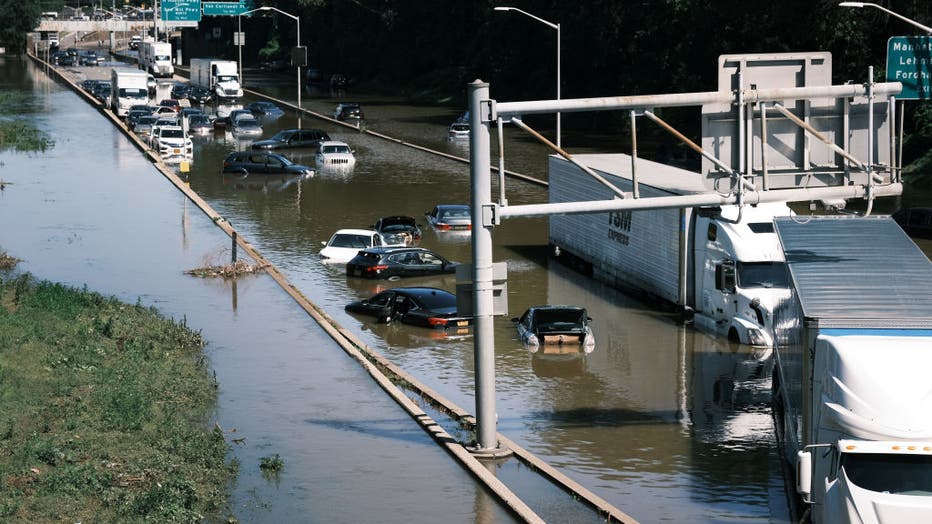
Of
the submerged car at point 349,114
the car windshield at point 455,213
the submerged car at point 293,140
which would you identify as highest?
the submerged car at point 349,114

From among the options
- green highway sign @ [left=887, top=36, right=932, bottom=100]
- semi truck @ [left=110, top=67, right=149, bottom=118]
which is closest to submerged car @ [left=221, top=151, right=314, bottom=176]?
semi truck @ [left=110, top=67, right=149, bottom=118]

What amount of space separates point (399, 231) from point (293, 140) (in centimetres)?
3488

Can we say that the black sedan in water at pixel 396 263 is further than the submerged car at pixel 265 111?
No

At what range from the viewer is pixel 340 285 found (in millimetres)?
44781

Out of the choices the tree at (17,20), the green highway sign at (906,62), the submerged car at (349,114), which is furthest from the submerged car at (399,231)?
the tree at (17,20)

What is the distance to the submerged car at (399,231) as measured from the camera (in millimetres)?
50625

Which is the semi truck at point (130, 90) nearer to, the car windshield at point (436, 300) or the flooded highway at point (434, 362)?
the flooded highway at point (434, 362)

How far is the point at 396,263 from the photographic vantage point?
4497 cm

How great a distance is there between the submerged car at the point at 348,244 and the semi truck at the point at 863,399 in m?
27.1

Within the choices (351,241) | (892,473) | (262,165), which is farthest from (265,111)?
(892,473)

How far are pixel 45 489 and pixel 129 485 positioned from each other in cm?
134

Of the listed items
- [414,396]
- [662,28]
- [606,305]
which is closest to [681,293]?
[606,305]

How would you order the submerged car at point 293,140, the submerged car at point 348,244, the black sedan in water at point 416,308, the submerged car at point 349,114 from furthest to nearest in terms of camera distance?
the submerged car at point 349,114, the submerged car at point 293,140, the submerged car at point 348,244, the black sedan in water at point 416,308

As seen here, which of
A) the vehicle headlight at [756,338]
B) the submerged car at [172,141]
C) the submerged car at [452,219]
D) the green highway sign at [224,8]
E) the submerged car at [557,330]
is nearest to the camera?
the vehicle headlight at [756,338]
